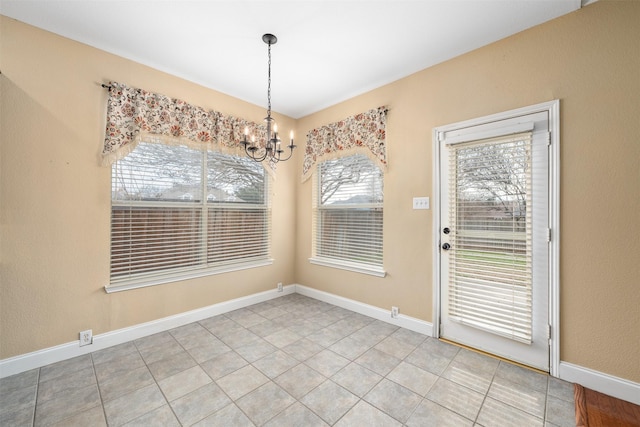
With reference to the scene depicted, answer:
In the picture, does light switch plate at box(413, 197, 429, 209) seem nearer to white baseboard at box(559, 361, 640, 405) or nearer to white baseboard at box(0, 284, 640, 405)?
white baseboard at box(0, 284, 640, 405)

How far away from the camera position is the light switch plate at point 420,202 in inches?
109

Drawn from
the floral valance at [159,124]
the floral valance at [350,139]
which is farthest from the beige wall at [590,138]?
the floral valance at [159,124]

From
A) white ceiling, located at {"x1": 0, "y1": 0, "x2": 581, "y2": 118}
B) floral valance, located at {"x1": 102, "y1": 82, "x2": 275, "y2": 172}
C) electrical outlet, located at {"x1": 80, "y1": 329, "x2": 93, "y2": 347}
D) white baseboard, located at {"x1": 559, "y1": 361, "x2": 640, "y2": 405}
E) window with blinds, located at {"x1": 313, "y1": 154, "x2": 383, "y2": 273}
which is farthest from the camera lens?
window with blinds, located at {"x1": 313, "y1": 154, "x2": 383, "y2": 273}

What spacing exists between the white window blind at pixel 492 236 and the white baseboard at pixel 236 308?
0.38 meters

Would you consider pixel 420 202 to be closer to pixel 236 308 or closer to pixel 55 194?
pixel 236 308

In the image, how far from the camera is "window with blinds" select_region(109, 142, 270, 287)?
263 cm

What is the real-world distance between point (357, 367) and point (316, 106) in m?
3.22

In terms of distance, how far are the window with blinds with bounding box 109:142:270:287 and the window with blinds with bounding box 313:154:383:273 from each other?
807 millimetres

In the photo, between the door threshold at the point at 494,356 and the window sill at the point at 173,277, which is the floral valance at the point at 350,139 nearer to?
the window sill at the point at 173,277

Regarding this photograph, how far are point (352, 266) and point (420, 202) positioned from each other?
1.21 metres

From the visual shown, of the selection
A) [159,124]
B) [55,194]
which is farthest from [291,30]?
[55,194]

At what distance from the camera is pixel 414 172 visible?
9.42 ft

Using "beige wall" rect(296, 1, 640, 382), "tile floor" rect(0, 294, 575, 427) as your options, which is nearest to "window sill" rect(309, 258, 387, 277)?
"tile floor" rect(0, 294, 575, 427)

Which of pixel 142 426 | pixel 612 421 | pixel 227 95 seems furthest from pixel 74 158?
pixel 612 421
